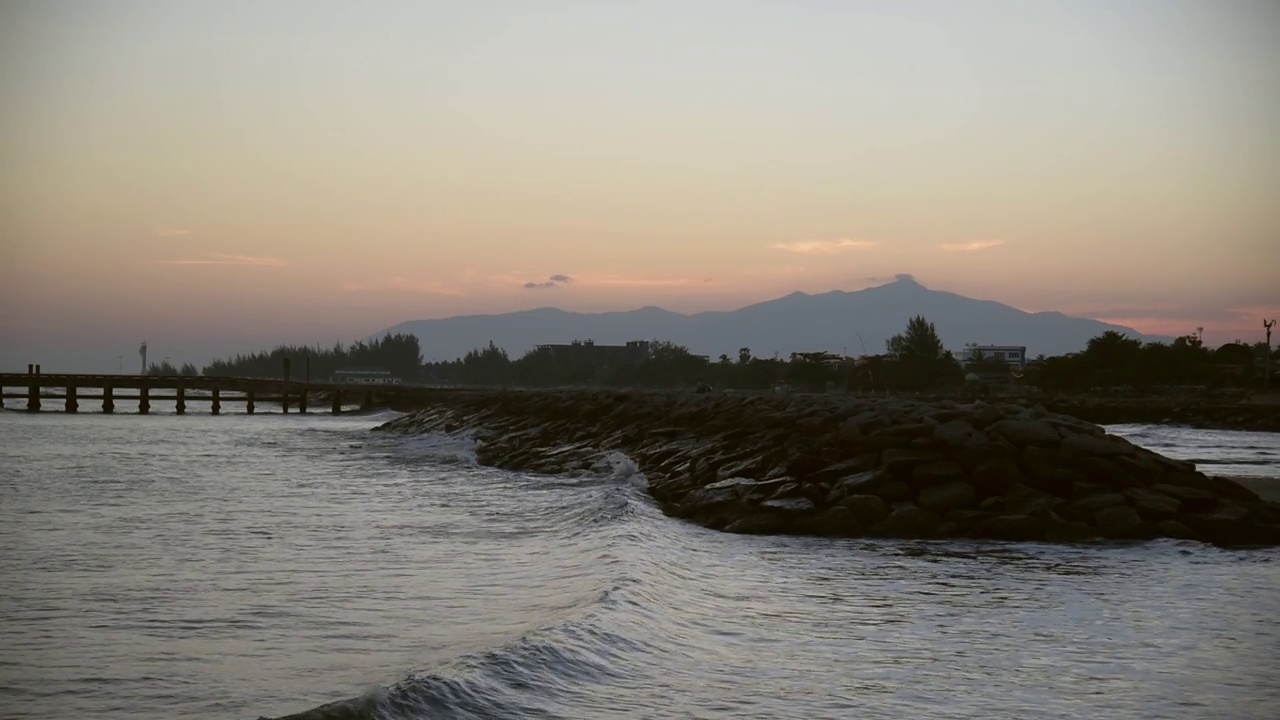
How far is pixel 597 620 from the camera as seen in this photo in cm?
866

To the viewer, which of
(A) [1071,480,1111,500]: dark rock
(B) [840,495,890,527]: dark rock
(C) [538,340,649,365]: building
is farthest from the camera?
(C) [538,340,649,365]: building

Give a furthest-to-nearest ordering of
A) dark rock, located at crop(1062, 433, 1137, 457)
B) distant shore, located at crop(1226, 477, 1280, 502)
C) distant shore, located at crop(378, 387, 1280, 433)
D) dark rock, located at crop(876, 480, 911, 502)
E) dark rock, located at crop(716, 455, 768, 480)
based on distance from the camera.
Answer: distant shore, located at crop(378, 387, 1280, 433) < distant shore, located at crop(1226, 477, 1280, 502) < dark rock, located at crop(716, 455, 768, 480) < dark rock, located at crop(1062, 433, 1137, 457) < dark rock, located at crop(876, 480, 911, 502)

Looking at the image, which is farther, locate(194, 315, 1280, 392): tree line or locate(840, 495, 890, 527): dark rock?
locate(194, 315, 1280, 392): tree line

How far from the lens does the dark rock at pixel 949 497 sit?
14406 mm

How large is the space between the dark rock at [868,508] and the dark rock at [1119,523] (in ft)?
8.58

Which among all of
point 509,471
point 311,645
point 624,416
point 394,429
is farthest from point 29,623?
point 394,429

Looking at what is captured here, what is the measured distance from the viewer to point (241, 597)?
9.46 metres

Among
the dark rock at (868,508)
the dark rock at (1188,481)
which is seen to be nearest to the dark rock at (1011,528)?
A: the dark rock at (868,508)

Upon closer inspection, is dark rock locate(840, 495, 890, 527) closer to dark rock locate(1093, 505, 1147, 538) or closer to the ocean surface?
the ocean surface

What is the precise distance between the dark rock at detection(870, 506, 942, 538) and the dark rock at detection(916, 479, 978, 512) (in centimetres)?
27

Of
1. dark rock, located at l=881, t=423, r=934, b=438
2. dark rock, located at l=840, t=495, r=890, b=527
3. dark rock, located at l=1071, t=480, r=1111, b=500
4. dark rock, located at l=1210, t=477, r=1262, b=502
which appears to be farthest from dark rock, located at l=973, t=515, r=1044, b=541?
dark rock, located at l=1210, t=477, r=1262, b=502

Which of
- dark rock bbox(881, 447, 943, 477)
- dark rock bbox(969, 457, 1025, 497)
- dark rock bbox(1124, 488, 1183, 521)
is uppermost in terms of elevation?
dark rock bbox(881, 447, 943, 477)

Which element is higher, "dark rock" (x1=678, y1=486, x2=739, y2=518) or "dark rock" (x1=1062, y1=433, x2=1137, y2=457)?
"dark rock" (x1=1062, y1=433, x2=1137, y2=457)

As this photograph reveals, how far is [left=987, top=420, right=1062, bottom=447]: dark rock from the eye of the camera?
15.8 m
